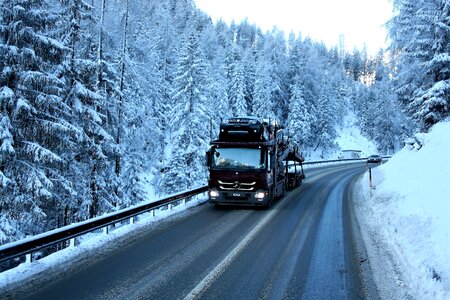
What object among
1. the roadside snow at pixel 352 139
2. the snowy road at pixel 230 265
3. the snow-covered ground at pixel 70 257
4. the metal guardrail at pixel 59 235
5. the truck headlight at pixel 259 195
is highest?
the roadside snow at pixel 352 139

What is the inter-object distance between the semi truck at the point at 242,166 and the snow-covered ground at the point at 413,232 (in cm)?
403

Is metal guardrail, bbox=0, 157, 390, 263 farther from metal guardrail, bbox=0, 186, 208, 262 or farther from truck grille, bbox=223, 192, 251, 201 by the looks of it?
truck grille, bbox=223, 192, 251, 201

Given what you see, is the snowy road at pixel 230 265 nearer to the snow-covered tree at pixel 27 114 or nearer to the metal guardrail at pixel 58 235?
the metal guardrail at pixel 58 235

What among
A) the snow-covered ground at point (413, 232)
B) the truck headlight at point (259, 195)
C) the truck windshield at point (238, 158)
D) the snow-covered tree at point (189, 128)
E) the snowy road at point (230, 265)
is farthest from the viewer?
the snow-covered tree at point (189, 128)

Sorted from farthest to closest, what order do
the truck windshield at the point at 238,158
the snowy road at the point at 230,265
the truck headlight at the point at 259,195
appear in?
the truck windshield at the point at 238,158
the truck headlight at the point at 259,195
the snowy road at the point at 230,265

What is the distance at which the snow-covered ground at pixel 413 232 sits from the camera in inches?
271

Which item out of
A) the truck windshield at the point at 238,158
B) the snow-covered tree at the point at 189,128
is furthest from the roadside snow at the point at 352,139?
the truck windshield at the point at 238,158

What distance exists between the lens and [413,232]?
32.3 feet

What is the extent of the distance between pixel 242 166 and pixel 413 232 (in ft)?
23.9

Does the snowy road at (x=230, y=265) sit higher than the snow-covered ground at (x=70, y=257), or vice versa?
the snow-covered ground at (x=70, y=257)

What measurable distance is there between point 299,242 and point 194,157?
61.1ft

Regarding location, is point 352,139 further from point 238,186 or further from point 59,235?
point 59,235

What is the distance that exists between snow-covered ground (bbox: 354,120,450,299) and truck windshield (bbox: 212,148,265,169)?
455 centimetres

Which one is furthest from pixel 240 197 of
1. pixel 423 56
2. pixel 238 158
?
pixel 423 56
